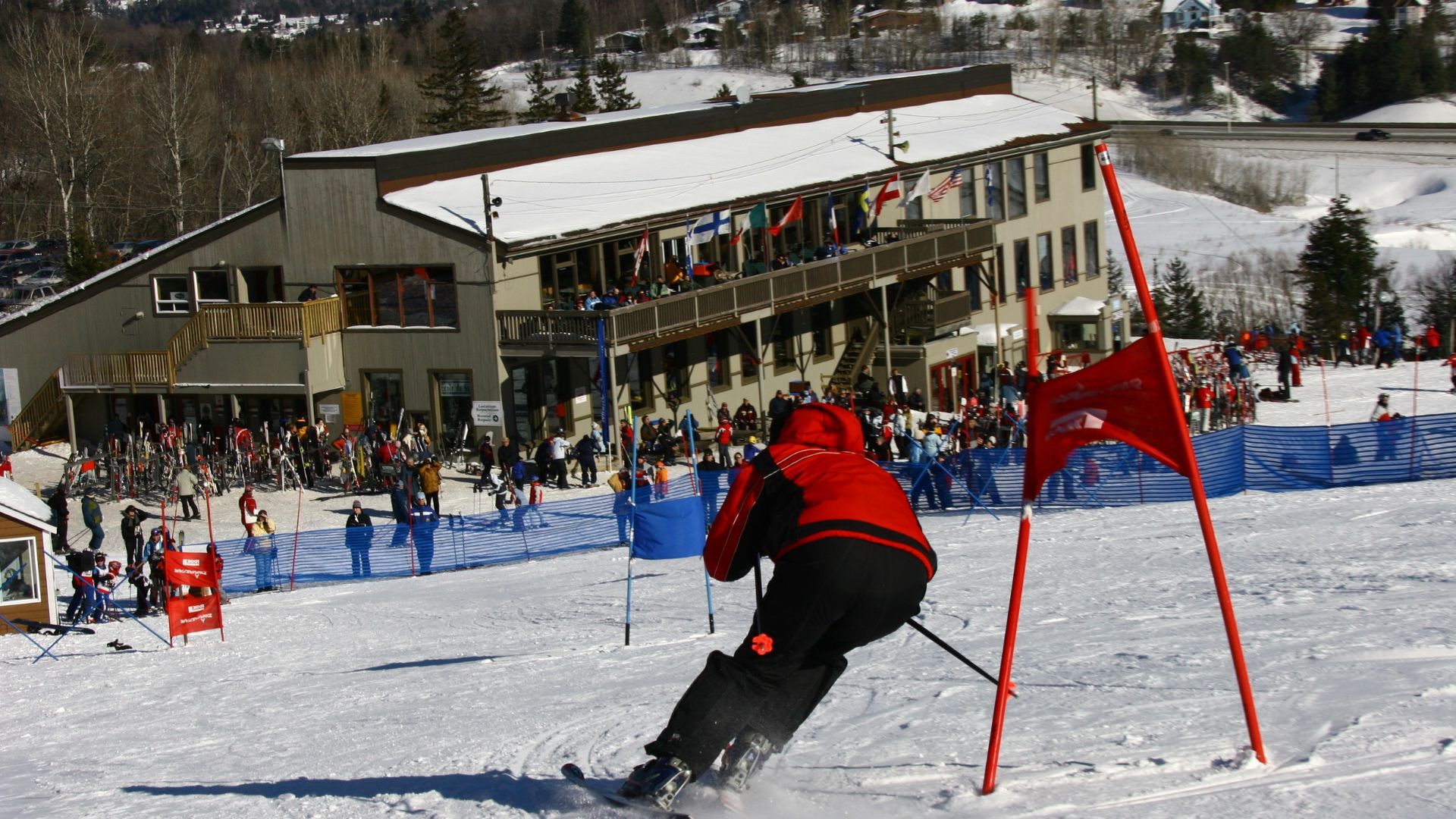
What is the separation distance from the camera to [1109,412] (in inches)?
253

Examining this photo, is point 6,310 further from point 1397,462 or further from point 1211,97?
point 1211,97

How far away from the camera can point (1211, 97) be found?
125 meters

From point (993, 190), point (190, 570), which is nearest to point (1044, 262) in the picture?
point (993, 190)

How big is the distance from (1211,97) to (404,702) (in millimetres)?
124024

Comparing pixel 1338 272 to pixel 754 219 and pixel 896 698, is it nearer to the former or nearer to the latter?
pixel 754 219

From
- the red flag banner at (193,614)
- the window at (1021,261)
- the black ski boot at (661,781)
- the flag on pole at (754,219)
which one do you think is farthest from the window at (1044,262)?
the black ski boot at (661,781)

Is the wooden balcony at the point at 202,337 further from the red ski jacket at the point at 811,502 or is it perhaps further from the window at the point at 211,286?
the red ski jacket at the point at 811,502

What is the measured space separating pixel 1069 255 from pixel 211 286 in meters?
25.4

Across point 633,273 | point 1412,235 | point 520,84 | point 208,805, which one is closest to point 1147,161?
point 1412,235

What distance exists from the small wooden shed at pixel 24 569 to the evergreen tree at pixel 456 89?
59741 millimetres

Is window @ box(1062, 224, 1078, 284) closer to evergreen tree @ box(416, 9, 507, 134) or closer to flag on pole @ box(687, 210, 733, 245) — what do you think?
flag on pole @ box(687, 210, 733, 245)

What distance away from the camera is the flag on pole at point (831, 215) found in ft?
125

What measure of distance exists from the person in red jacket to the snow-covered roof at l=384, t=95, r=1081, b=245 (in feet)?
83.5

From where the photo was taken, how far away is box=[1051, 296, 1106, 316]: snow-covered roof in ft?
149
